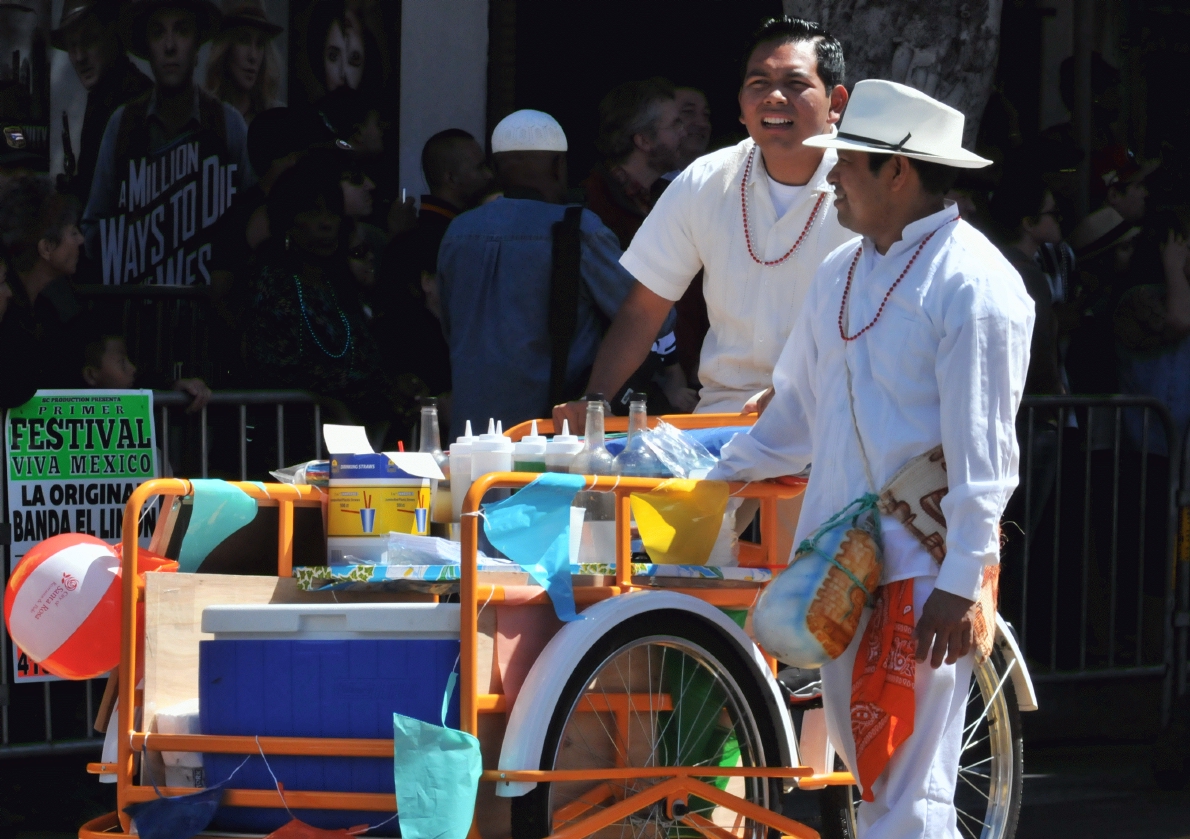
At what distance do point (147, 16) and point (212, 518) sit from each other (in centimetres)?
490

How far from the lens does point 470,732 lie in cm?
354

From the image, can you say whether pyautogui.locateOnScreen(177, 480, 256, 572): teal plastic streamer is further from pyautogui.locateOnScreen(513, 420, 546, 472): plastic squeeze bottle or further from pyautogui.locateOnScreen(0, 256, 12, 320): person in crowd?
pyautogui.locateOnScreen(0, 256, 12, 320): person in crowd

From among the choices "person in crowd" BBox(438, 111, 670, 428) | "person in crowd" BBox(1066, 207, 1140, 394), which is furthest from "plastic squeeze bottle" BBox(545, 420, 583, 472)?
"person in crowd" BBox(1066, 207, 1140, 394)

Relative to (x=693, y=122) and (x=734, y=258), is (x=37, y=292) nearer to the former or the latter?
(x=693, y=122)

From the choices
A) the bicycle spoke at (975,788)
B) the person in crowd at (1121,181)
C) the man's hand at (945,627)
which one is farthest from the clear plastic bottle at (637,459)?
the person in crowd at (1121,181)

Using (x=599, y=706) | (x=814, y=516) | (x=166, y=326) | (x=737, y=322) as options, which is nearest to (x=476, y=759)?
(x=599, y=706)

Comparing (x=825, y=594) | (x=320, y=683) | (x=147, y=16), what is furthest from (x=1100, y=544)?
(x=147, y=16)

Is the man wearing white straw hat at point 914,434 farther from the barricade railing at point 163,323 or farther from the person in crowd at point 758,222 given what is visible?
the barricade railing at point 163,323

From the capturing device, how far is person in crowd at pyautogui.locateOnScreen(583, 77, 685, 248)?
6.86 metres

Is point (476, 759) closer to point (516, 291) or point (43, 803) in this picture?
point (516, 291)

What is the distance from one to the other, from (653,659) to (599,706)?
0.17 m

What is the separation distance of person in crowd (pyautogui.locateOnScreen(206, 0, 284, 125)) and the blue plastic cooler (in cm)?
523

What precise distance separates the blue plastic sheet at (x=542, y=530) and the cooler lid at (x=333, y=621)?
0.20m

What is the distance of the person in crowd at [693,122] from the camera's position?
740 cm
